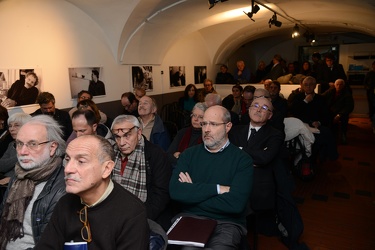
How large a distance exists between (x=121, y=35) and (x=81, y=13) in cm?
77

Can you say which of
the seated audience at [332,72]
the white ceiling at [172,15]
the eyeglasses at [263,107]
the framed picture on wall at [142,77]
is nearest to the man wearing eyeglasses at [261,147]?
the eyeglasses at [263,107]

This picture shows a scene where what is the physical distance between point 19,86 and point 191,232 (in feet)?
11.8

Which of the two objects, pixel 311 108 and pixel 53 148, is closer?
pixel 53 148

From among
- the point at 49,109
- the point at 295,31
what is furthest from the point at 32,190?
the point at 295,31

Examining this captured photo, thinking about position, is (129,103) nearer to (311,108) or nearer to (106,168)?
(311,108)

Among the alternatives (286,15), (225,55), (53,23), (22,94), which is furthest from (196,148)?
(225,55)

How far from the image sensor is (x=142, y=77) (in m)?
6.93

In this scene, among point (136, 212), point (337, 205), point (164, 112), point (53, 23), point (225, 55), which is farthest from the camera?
point (225, 55)

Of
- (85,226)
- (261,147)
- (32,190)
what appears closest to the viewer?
(85,226)

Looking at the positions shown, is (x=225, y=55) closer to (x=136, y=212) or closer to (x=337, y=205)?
(x=337, y=205)

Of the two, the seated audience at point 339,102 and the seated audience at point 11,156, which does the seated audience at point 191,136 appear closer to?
the seated audience at point 11,156

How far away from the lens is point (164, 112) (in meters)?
7.80

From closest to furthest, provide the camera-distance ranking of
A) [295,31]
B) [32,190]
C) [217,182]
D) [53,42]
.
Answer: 1. [32,190]
2. [217,182]
3. [53,42]
4. [295,31]

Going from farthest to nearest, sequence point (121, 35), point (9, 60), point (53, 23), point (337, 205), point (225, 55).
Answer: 1. point (225, 55)
2. point (121, 35)
3. point (53, 23)
4. point (9, 60)
5. point (337, 205)
